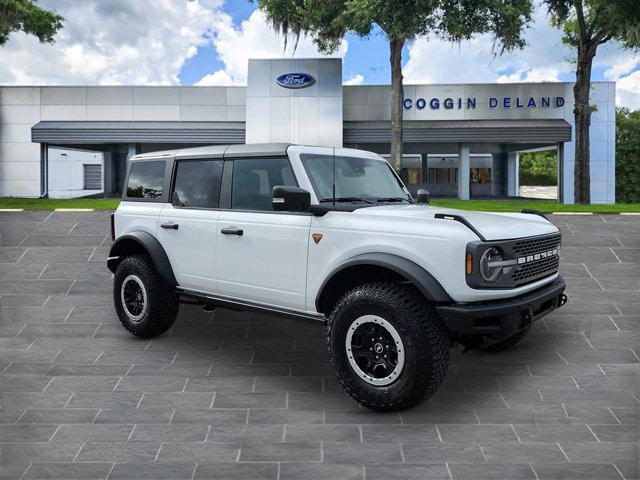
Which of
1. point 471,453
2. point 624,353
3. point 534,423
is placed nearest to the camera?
point 471,453

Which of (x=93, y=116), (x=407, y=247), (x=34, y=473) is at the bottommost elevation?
(x=34, y=473)

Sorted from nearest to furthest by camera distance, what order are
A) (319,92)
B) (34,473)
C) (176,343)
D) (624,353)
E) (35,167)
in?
(34,473)
(624,353)
(176,343)
(319,92)
(35,167)

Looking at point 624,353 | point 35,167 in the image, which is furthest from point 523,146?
point 624,353

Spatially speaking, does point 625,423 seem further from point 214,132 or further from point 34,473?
point 214,132

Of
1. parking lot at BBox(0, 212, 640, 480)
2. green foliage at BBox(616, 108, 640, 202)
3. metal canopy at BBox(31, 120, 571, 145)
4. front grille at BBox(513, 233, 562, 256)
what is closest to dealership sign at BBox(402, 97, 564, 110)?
metal canopy at BBox(31, 120, 571, 145)

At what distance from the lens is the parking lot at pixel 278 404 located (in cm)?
388

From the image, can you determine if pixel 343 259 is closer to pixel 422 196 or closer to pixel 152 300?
pixel 422 196

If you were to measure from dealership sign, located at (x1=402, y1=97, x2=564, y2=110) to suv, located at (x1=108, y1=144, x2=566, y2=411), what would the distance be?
84.7 feet

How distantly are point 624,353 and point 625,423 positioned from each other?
2.01 metres

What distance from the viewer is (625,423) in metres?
4.55

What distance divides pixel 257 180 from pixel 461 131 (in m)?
26.2

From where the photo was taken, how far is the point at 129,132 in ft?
104

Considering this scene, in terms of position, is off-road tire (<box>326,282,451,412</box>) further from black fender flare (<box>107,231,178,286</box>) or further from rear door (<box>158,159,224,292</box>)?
black fender flare (<box>107,231,178,286</box>)

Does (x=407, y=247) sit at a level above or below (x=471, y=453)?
above
